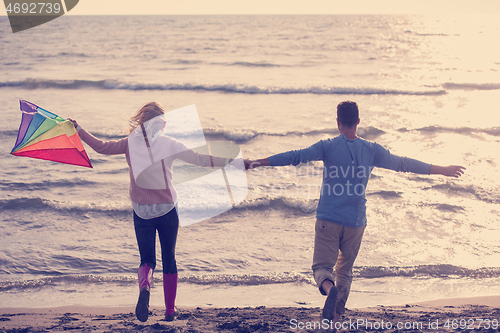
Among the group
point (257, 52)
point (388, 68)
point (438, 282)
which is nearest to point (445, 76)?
point (388, 68)

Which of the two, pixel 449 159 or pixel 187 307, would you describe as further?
pixel 449 159

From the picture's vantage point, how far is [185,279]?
180 inches

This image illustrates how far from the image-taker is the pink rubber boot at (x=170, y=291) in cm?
327

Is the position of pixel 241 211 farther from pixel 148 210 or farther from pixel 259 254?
pixel 148 210

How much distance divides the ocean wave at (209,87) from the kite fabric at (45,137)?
14296 millimetres

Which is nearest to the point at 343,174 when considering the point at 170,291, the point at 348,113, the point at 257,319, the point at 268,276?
the point at 348,113

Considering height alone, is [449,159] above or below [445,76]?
below

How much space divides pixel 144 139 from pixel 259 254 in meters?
2.75

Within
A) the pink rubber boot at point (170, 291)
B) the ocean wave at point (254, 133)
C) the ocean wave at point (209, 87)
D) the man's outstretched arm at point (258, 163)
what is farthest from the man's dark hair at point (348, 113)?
the ocean wave at point (209, 87)

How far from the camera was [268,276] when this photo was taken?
15.0 feet

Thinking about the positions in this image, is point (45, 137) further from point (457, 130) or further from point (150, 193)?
point (457, 130)

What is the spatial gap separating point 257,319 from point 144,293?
1032mm

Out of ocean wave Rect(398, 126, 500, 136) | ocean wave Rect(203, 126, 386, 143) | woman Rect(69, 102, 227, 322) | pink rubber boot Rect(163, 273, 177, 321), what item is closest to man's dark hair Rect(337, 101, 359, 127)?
woman Rect(69, 102, 227, 322)

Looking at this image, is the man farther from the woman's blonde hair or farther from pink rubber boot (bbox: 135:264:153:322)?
pink rubber boot (bbox: 135:264:153:322)
